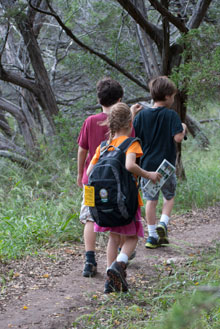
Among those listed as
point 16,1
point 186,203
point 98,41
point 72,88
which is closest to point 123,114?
point 186,203

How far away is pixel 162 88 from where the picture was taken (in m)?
4.77

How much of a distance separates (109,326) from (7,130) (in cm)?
855

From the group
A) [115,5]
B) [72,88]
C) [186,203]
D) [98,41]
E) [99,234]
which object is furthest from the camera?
[72,88]

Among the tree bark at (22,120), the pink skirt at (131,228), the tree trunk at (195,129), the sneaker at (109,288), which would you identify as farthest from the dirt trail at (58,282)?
the tree trunk at (195,129)

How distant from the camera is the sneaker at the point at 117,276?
342cm

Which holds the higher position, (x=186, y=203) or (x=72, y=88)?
(x=72, y=88)

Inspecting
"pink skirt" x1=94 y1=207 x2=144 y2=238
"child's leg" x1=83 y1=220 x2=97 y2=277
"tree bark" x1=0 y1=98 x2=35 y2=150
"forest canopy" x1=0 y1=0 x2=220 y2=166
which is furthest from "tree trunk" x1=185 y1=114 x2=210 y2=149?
"pink skirt" x1=94 y1=207 x2=144 y2=238

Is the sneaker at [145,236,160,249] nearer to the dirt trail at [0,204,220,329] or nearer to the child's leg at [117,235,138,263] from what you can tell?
the dirt trail at [0,204,220,329]

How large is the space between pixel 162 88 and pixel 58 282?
228 cm

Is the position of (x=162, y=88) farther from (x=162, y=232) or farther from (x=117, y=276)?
(x=117, y=276)

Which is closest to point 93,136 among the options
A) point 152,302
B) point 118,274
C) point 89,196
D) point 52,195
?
point 89,196

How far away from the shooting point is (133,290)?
3.63 meters

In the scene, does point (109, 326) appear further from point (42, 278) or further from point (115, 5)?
point (115, 5)

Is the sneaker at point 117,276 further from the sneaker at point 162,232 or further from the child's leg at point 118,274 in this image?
the sneaker at point 162,232
